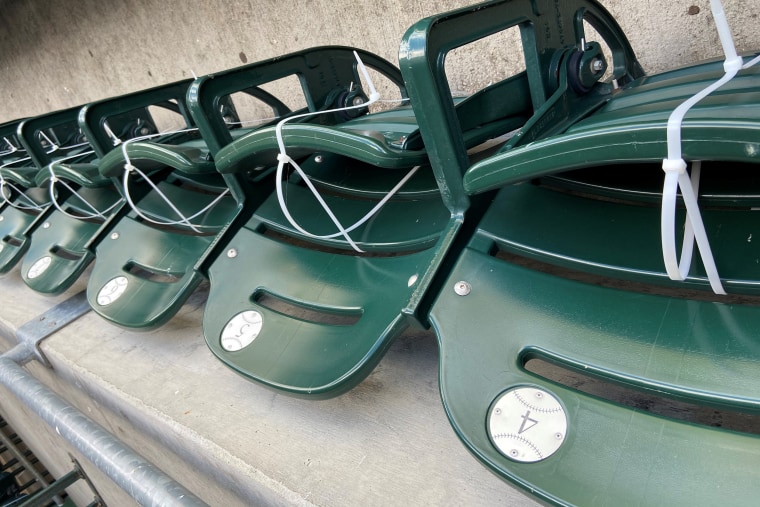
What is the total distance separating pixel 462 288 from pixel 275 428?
1.65ft

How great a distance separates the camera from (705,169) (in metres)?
0.88

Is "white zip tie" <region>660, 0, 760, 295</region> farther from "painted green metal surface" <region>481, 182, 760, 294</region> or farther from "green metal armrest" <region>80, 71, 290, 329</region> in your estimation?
"green metal armrest" <region>80, 71, 290, 329</region>

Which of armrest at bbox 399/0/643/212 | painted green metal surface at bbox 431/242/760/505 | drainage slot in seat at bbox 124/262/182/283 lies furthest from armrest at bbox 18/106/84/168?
painted green metal surface at bbox 431/242/760/505

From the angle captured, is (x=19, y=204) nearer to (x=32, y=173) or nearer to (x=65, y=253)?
(x=32, y=173)

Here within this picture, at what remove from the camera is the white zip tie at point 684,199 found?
574mm

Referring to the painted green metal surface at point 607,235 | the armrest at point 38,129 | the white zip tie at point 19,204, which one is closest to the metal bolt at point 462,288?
the painted green metal surface at point 607,235

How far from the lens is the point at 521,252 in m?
0.93

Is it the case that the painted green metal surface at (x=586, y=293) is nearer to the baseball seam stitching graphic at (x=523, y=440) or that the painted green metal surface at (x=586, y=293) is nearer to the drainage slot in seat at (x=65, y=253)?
the baseball seam stitching graphic at (x=523, y=440)

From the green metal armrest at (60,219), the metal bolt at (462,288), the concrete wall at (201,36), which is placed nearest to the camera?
the metal bolt at (462,288)

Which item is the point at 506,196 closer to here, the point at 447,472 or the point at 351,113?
the point at 447,472

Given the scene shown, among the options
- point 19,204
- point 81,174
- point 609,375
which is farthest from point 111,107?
point 609,375

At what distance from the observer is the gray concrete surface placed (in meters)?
0.93

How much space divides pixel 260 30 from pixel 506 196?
5.95 ft

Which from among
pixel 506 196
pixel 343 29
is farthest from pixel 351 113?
pixel 506 196
